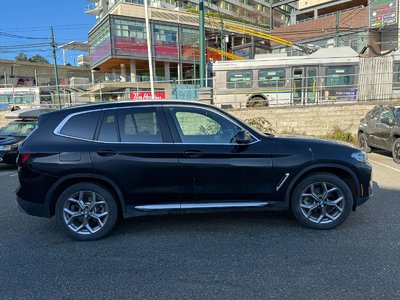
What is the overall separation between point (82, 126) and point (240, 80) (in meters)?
13.8

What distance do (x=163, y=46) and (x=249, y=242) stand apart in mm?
46306

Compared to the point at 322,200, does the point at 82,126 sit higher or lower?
higher

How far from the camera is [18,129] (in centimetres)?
1053

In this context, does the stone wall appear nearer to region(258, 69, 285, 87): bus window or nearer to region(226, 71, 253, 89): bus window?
region(226, 71, 253, 89): bus window

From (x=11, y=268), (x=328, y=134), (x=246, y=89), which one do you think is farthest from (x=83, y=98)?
(x=11, y=268)

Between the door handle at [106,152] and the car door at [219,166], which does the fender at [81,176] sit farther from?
the car door at [219,166]

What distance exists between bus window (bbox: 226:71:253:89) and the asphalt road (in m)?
12.8

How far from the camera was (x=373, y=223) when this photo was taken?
4398 mm

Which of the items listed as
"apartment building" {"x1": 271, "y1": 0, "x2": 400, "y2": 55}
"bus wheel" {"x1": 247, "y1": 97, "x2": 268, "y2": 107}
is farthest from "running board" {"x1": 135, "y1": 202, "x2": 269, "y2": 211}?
"apartment building" {"x1": 271, "y1": 0, "x2": 400, "y2": 55}

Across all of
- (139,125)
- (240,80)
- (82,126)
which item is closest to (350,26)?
(240,80)

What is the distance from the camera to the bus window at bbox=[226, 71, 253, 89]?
55.7 ft

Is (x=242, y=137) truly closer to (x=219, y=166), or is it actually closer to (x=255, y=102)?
(x=219, y=166)

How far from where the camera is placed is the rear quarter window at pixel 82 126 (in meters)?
4.10

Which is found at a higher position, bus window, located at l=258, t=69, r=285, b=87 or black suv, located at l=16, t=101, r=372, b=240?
bus window, located at l=258, t=69, r=285, b=87
